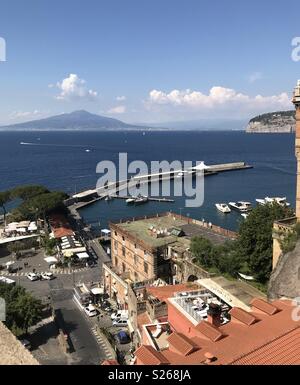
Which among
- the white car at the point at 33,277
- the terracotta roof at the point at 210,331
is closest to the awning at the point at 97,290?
the white car at the point at 33,277

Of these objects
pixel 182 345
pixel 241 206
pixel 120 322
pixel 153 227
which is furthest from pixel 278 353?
pixel 241 206

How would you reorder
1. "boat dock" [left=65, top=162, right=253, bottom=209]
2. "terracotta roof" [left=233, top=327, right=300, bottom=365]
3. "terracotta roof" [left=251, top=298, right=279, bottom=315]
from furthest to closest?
"boat dock" [left=65, top=162, right=253, bottom=209], "terracotta roof" [left=251, top=298, right=279, bottom=315], "terracotta roof" [left=233, top=327, right=300, bottom=365]

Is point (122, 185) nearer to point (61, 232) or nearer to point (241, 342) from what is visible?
point (61, 232)

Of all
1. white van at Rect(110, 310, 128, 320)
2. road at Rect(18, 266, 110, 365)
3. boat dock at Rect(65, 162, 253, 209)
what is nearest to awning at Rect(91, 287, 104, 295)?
road at Rect(18, 266, 110, 365)

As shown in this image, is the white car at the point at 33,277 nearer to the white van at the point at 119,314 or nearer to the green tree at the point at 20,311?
the green tree at the point at 20,311

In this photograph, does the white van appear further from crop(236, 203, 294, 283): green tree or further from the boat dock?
the boat dock

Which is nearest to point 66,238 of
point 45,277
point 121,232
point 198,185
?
point 45,277
